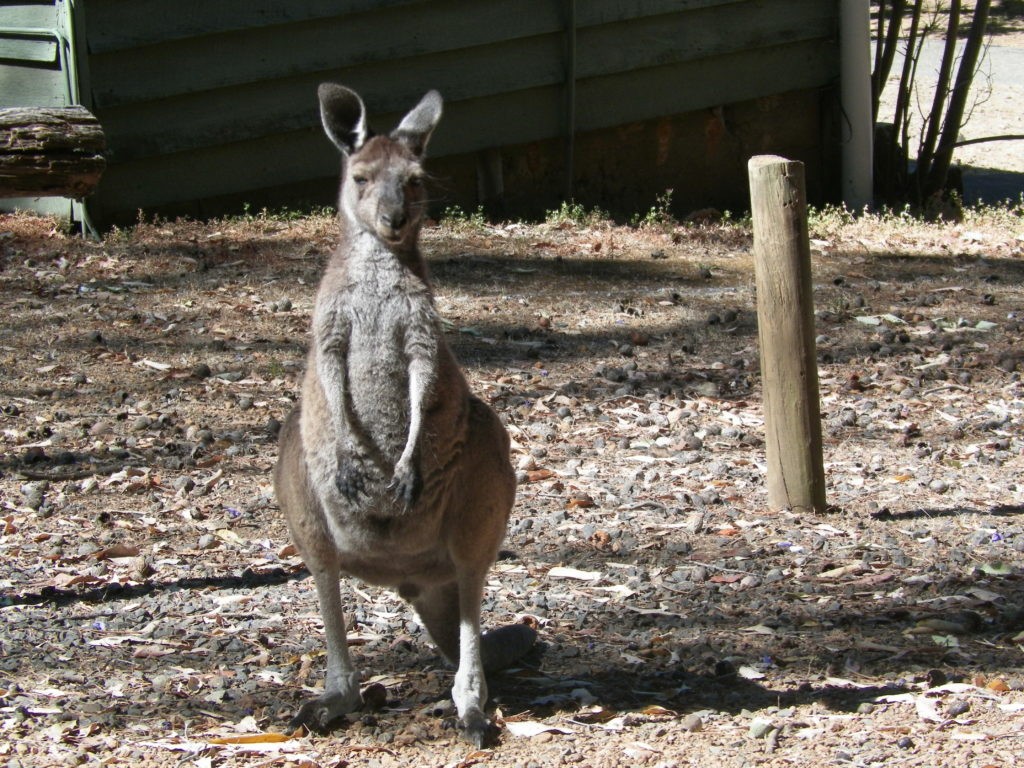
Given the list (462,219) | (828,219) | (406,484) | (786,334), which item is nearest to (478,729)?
(406,484)

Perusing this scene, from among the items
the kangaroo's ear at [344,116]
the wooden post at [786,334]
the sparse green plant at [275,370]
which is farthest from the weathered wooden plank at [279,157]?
the kangaroo's ear at [344,116]

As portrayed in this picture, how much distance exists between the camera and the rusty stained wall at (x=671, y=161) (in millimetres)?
10375

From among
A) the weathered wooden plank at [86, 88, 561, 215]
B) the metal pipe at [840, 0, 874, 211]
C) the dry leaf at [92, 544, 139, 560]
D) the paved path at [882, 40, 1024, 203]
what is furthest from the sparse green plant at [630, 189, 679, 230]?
the dry leaf at [92, 544, 139, 560]

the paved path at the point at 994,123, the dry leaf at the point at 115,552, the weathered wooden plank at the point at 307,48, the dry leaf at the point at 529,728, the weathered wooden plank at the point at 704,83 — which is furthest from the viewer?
the paved path at the point at 994,123

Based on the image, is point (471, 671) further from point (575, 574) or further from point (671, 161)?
point (671, 161)

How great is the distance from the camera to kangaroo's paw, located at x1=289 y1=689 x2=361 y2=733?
374 centimetres

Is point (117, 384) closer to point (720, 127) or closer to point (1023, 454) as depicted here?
point (1023, 454)

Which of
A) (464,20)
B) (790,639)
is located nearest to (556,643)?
(790,639)

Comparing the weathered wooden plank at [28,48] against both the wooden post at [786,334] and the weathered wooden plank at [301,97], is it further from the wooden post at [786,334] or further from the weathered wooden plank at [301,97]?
the wooden post at [786,334]

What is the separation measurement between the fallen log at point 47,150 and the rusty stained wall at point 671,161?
5954 mm

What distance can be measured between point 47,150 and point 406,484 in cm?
155

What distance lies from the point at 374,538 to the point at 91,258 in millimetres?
5466

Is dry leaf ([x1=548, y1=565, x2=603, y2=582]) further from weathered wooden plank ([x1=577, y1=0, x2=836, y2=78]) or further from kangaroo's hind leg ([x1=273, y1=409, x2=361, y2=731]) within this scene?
weathered wooden plank ([x1=577, y1=0, x2=836, y2=78])

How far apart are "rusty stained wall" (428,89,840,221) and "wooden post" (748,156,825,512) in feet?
16.6
